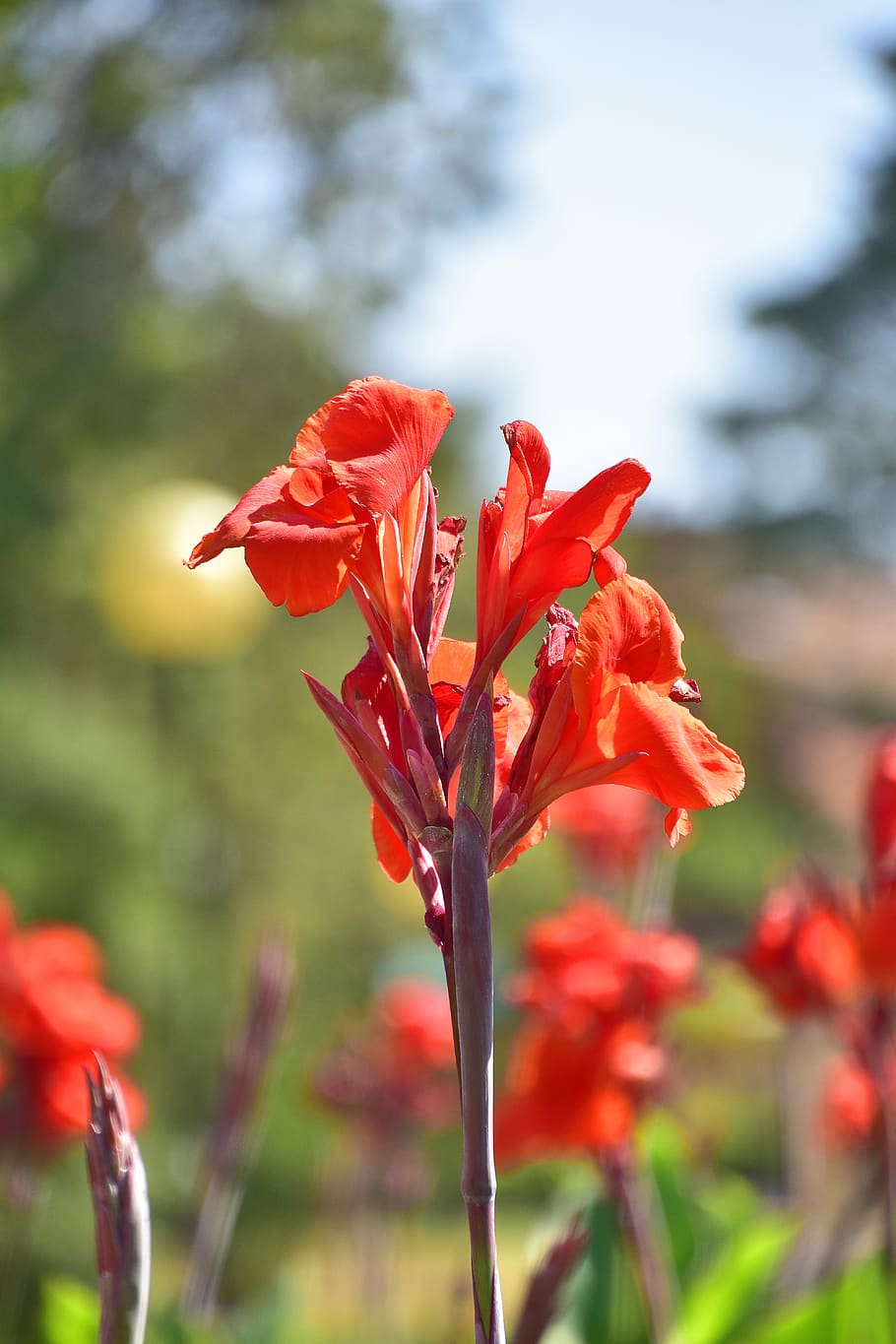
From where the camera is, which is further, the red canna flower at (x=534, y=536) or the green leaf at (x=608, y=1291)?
the green leaf at (x=608, y=1291)

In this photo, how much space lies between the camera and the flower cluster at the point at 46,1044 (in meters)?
0.97

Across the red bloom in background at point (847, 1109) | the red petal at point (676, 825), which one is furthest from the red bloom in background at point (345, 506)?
the red bloom in background at point (847, 1109)

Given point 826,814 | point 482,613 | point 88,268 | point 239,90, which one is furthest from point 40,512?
point 826,814

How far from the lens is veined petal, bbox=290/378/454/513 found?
405 mm

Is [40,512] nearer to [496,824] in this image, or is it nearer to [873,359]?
[496,824]

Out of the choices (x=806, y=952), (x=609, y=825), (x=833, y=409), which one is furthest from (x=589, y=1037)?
(x=833, y=409)

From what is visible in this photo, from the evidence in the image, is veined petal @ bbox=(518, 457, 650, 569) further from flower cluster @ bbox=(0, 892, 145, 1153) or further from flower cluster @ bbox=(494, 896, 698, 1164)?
flower cluster @ bbox=(0, 892, 145, 1153)

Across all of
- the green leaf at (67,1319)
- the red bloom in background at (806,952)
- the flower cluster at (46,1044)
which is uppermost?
the red bloom in background at (806,952)

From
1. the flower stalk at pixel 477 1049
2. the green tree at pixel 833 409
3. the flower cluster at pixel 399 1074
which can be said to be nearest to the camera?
the flower stalk at pixel 477 1049

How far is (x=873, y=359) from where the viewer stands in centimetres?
1038

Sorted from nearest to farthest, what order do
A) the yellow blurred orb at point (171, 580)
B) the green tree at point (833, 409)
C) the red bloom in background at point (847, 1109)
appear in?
the red bloom in background at point (847, 1109) → the yellow blurred orb at point (171, 580) → the green tree at point (833, 409)

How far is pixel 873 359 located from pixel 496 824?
10871 millimetres

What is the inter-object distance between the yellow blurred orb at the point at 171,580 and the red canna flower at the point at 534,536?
1.77 meters

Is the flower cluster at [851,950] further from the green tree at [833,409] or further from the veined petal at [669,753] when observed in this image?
the green tree at [833,409]
